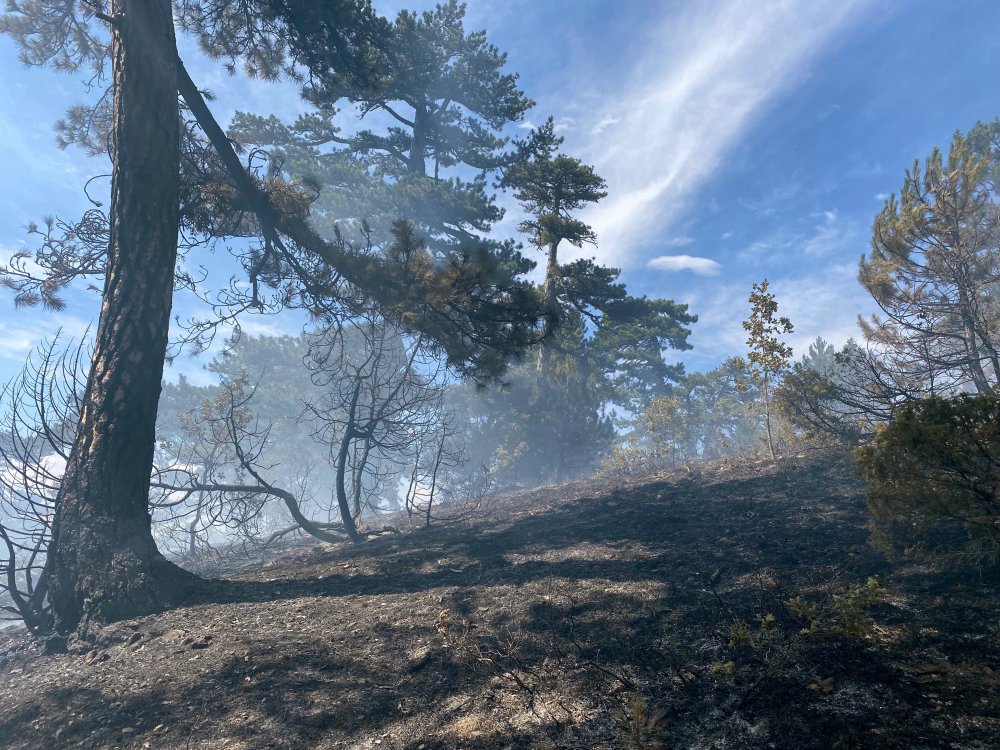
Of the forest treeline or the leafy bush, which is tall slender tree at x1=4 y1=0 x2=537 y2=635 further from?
the leafy bush

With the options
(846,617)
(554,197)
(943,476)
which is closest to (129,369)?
(846,617)

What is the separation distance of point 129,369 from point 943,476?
649cm

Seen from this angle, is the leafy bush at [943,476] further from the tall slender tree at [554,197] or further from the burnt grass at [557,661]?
the tall slender tree at [554,197]

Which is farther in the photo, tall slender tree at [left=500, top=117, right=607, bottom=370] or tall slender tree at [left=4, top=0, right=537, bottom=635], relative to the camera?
tall slender tree at [left=500, top=117, right=607, bottom=370]

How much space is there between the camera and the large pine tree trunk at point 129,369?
13.9ft

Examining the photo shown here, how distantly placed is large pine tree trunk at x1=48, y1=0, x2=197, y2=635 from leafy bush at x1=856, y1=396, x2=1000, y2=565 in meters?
5.58

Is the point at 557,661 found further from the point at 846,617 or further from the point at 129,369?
the point at 129,369

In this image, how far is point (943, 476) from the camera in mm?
2881

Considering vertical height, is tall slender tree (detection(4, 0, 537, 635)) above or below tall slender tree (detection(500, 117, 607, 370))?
below

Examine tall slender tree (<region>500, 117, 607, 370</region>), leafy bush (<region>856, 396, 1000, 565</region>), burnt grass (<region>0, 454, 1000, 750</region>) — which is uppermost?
tall slender tree (<region>500, 117, 607, 370</region>)

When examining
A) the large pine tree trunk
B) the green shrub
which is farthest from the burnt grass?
the large pine tree trunk

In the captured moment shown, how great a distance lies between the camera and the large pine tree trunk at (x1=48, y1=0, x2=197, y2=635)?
4227mm

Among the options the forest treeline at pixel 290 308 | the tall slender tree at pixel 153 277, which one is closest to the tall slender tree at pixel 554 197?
the forest treeline at pixel 290 308

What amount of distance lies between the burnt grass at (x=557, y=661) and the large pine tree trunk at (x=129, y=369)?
444 millimetres
